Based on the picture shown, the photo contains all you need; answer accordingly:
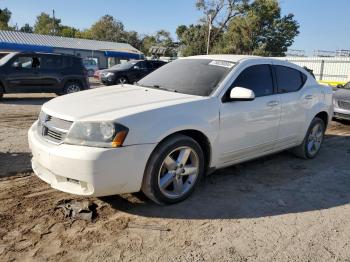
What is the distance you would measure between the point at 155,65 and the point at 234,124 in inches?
644

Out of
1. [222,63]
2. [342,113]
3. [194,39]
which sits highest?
[194,39]

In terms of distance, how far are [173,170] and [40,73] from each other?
1059 centimetres

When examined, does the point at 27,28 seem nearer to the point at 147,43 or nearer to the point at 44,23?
the point at 44,23

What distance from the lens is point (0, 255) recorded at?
3.03m

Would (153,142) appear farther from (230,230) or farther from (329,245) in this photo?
(329,245)

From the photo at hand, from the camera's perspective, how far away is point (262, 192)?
15.2 ft

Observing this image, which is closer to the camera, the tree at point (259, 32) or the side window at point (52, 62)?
the side window at point (52, 62)

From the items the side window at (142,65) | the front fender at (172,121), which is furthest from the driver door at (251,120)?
the side window at (142,65)

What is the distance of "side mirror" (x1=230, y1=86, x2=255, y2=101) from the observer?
4.29 metres

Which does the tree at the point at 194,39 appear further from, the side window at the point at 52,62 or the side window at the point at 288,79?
the side window at the point at 288,79

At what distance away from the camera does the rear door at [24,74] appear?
12.6 m

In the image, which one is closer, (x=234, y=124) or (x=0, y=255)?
(x=0, y=255)

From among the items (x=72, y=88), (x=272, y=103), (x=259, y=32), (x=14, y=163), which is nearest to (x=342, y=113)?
(x=272, y=103)

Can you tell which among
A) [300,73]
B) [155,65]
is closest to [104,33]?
[155,65]
